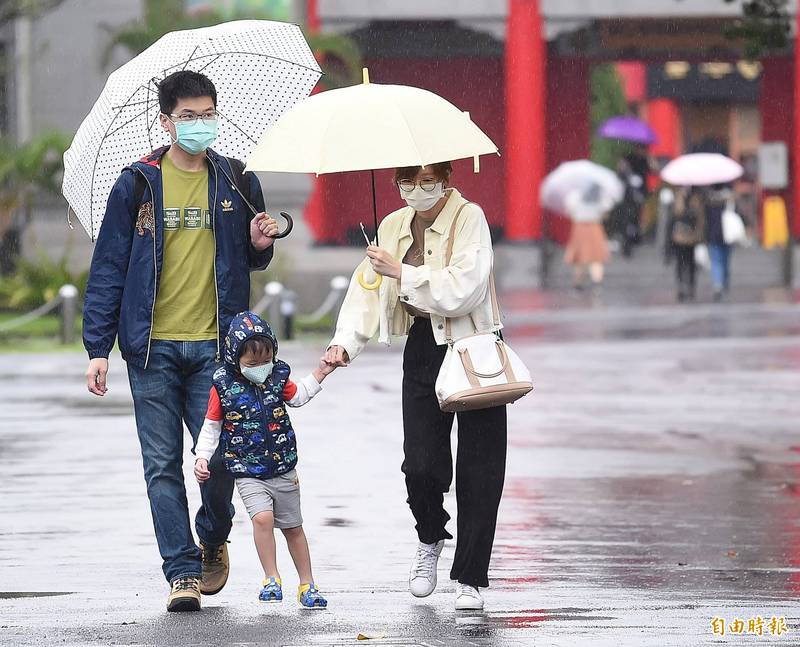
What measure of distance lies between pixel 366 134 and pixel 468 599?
169 cm

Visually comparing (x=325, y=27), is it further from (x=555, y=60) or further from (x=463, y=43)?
(x=555, y=60)

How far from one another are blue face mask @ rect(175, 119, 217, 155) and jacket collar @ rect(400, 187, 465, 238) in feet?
2.50

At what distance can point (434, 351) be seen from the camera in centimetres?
696

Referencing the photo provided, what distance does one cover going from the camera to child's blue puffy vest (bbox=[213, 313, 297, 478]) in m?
6.76

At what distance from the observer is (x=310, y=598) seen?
693cm

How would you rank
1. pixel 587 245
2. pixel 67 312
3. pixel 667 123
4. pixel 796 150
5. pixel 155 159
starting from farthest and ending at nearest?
pixel 667 123, pixel 796 150, pixel 587 245, pixel 67 312, pixel 155 159

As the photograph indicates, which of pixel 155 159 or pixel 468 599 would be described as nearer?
pixel 468 599

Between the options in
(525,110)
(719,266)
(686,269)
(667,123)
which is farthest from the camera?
(667,123)

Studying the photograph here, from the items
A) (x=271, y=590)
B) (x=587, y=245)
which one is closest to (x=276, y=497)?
(x=271, y=590)

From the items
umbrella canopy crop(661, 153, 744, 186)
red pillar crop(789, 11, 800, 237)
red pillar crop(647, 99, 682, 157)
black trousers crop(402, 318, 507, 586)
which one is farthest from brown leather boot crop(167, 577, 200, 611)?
red pillar crop(647, 99, 682, 157)

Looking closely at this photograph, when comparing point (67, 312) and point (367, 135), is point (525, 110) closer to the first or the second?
point (67, 312)

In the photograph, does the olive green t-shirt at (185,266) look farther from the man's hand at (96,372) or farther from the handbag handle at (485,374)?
the handbag handle at (485,374)

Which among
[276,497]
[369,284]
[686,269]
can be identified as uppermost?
[369,284]

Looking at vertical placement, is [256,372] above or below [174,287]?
below
